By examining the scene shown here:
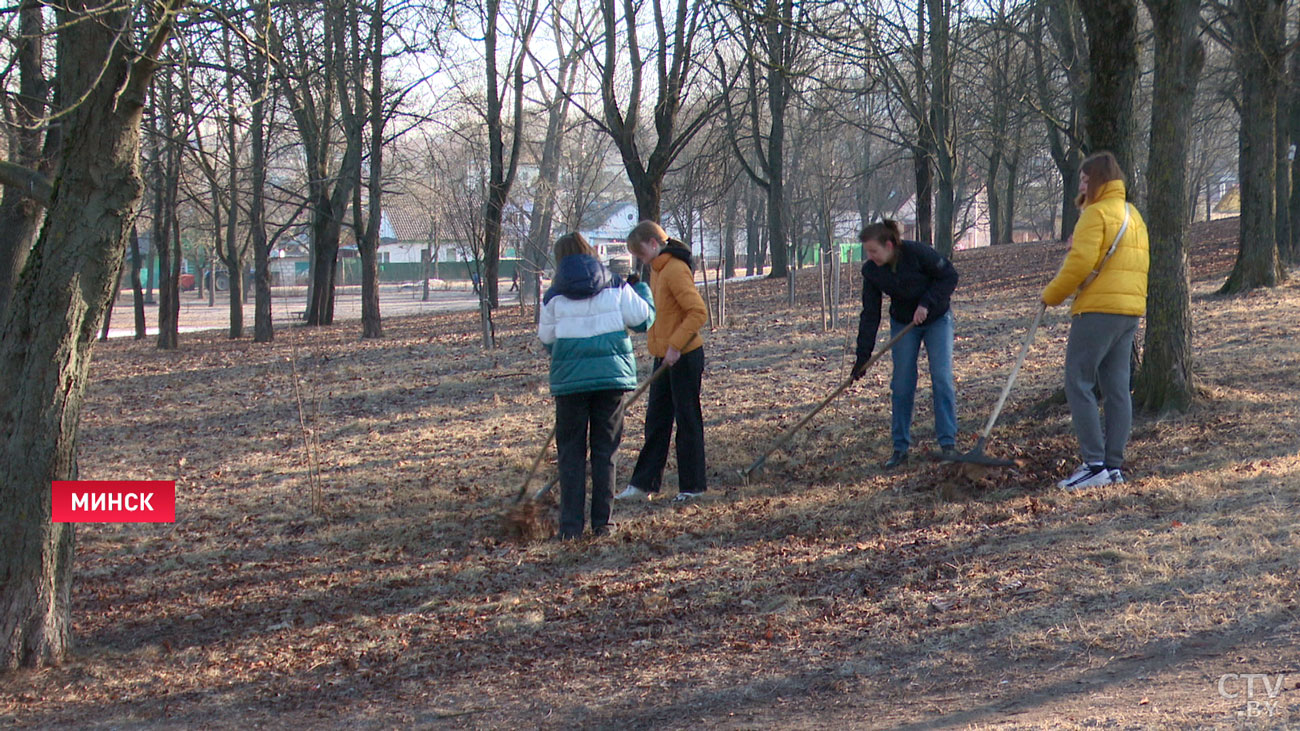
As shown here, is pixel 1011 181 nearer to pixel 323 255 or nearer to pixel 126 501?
pixel 323 255

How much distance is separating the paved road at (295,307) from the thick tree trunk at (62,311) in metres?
14.1

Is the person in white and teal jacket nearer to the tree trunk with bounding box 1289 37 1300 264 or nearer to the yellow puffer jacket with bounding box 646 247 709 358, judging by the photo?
the yellow puffer jacket with bounding box 646 247 709 358

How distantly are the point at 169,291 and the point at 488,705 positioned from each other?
55.7ft

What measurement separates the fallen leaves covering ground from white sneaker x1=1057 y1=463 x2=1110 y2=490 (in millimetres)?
122

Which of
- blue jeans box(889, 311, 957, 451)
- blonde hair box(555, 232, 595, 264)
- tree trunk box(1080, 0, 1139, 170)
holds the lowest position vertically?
blue jeans box(889, 311, 957, 451)

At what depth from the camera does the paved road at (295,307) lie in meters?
27.7

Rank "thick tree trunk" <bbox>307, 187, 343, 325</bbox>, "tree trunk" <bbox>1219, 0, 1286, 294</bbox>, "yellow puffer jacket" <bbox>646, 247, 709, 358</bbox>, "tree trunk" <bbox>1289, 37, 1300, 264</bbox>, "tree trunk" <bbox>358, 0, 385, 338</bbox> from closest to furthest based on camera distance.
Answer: "yellow puffer jacket" <bbox>646, 247, 709, 358</bbox> < "tree trunk" <bbox>1219, 0, 1286, 294</bbox> < "tree trunk" <bbox>1289, 37, 1300, 264</bbox> < "tree trunk" <bbox>358, 0, 385, 338</bbox> < "thick tree trunk" <bbox>307, 187, 343, 325</bbox>

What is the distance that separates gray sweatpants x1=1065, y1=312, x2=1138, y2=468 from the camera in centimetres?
542

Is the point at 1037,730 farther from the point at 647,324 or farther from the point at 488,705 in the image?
the point at 647,324

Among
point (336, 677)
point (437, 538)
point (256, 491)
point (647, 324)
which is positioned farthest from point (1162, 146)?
point (256, 491)

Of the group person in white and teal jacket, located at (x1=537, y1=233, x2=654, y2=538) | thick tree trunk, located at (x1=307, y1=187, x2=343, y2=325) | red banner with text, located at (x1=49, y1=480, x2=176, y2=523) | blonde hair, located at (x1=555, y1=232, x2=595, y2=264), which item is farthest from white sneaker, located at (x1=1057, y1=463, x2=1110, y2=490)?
thick tree trunk, located at (x1=307, y1=187, x2=343, y2=325)

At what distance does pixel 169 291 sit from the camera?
18844 millimetres

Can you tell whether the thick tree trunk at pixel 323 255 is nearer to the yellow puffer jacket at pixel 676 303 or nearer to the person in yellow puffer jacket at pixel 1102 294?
the yellow puffer jacket at pixel 676 303

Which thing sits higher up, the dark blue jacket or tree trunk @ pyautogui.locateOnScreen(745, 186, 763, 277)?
tree trunk @ pyautogui.locateOnScreen(745, 186, 763, 277)
